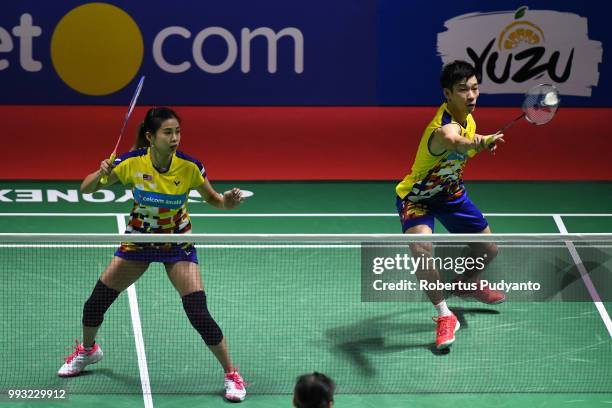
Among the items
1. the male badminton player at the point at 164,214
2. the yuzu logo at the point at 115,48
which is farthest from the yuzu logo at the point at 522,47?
the male badminton player at the point at 164,214

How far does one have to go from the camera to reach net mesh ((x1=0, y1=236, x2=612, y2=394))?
8008mm

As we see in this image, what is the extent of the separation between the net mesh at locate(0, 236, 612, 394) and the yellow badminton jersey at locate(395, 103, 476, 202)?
0.52m

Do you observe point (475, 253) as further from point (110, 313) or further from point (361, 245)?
point (110, 313)

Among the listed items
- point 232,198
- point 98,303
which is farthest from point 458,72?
point 98,303

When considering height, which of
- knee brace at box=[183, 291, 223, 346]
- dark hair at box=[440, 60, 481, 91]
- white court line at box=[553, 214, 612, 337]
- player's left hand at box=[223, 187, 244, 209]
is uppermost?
dark hair at box=[440, 60, 481, 91]

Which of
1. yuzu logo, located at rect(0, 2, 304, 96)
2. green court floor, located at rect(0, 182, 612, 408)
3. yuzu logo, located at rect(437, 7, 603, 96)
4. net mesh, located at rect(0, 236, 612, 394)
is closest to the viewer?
green court floor, located at rect(0, 182, 612, 408)

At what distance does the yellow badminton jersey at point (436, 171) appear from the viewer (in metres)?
8.46

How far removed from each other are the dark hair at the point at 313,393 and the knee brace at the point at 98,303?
10.3 feet

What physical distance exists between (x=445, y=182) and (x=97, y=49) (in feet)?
18.9

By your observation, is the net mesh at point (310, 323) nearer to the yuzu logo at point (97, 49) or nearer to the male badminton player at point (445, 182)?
the male badminton player at point (445, 182)

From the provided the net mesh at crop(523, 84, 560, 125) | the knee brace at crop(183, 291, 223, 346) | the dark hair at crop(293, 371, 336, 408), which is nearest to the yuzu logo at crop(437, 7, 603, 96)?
the net mesh at crop(523, 84, 560, 125)

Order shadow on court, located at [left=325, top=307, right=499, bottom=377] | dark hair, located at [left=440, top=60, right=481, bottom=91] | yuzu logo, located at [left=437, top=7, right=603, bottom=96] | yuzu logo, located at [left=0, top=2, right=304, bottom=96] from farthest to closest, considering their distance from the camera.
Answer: yuzu logo, located at [left=437, top=7, right=603, bottom=96] < yuzu logo, located at [left=0, top=2, right=304, bottom=96] < shadow on court, located at [left=325, top=307, right=499, bottom=377] < dark hair, located at [left=440, top=60, right=481, bottom=91]

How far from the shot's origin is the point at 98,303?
7754 mm

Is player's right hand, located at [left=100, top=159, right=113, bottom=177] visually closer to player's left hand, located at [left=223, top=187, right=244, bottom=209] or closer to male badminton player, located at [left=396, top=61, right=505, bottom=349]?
player's left hand, located at [left=223, top=187, right=244, bottom=209]
